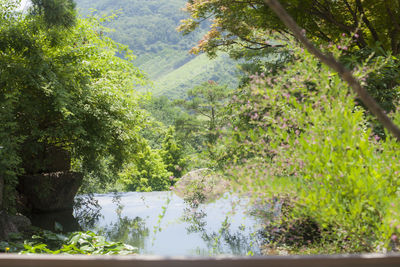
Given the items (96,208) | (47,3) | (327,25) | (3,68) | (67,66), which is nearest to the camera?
(47,3)

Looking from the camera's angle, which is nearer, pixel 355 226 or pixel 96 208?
pixel 355 226

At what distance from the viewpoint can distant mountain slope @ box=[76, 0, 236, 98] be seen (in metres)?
51.4

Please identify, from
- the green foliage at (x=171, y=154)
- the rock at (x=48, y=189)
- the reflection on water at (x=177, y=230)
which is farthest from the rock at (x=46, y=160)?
the green foliage at (x=171, y=154)

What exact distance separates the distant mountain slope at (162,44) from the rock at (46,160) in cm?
3999

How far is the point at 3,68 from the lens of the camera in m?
5.65

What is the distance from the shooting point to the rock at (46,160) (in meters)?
6.43

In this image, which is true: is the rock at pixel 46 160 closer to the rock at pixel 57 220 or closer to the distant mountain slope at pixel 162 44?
the rock at pixel 57 220

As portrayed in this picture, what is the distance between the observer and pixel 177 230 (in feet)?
19.1

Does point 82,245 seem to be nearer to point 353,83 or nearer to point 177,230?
point 177,230

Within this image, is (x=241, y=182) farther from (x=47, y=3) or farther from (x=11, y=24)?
(x=11, y=24)

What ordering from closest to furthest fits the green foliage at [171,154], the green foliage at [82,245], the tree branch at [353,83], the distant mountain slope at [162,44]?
the tree branch at [353,83], the green foliage at [82,245], the green foliage at [171,154], the distant mountain slope at [162,44]

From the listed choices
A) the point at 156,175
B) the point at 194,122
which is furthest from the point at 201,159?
the point at 194,122

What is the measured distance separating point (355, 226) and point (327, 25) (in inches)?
203

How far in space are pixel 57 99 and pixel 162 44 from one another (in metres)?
64.6
